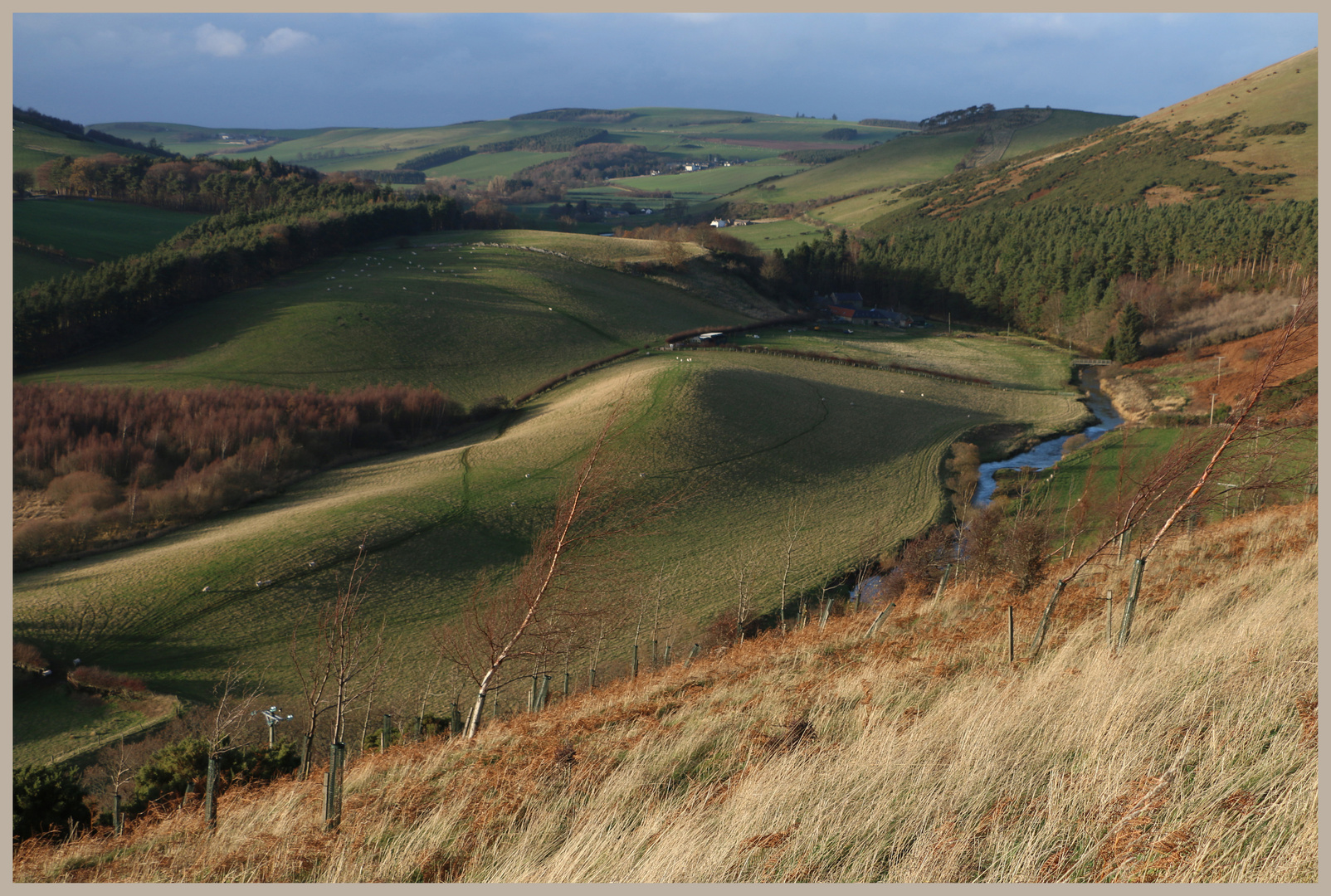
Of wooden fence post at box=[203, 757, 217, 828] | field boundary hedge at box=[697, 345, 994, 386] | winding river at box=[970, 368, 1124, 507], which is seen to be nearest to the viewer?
wooden fence post at box=[203, 757, 217, 828]

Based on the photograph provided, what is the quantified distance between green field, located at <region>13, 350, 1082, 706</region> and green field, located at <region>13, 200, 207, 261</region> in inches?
2786

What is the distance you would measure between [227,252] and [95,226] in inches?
1229

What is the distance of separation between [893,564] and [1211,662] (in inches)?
1149

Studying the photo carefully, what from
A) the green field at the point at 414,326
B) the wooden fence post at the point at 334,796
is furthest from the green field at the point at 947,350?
the wooden fence post at the point at 334,796

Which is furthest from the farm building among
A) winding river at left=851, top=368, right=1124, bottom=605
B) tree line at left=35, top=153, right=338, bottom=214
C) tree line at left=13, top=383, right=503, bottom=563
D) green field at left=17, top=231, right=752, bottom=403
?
tree line at left=35, top=153, right=338, bottom=214

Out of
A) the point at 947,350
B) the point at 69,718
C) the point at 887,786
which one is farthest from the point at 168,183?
the point at 887,786

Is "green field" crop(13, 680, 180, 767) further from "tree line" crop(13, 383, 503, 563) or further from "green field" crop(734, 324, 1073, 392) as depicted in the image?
"green field" crop(734, 324, 1073, 392)

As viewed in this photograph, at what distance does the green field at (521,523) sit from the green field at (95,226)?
2786 inches

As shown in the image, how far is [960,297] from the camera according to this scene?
122312 millimetres

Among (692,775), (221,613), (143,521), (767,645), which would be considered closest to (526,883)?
(692,775)

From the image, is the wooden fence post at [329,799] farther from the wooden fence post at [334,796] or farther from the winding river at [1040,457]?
the winding river at [1040,457]

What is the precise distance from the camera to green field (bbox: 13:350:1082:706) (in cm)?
3161

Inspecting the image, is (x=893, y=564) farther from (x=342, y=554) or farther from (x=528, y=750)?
(x=528, y=750)

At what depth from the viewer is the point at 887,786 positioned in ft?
25.3
